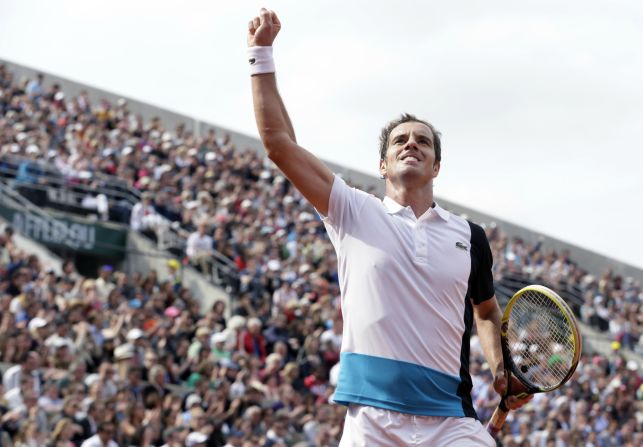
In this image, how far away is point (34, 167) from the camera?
18.7 m

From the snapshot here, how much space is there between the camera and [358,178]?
3048cm

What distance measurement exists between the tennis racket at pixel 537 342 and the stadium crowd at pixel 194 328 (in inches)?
228

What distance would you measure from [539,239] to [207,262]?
1606 cm

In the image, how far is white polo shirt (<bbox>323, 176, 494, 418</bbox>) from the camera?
489 centimetres

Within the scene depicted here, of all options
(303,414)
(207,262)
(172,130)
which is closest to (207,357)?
(303,414)

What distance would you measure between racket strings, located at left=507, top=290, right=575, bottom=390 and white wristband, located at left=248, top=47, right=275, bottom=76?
1.72m

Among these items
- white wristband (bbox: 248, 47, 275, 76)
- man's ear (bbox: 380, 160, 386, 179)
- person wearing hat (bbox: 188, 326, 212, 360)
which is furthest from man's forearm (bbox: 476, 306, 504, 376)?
person wearing hat (bbox: 188, 326, 212, 360)

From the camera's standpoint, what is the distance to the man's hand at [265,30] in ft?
16.0

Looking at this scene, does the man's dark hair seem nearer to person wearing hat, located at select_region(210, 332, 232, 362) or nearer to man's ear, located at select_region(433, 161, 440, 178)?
man's ear, located at select_region(433, 161, 440, 178)

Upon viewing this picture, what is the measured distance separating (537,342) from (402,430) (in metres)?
1.31

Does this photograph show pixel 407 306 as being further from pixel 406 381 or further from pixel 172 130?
pixel 172 130

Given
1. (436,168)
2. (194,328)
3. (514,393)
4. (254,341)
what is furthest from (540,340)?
(254,341)

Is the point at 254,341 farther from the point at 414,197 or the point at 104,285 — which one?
the point at 414,197

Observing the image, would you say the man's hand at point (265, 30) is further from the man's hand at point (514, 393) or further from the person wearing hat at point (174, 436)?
the person wearing hat at point (174, 436)
